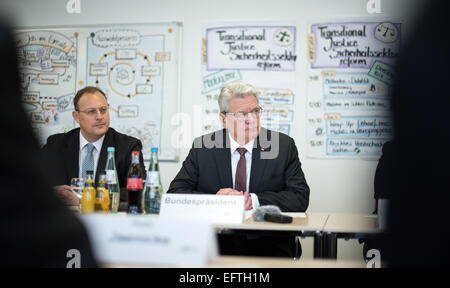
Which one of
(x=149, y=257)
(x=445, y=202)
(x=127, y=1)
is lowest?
(x=149, y=257)

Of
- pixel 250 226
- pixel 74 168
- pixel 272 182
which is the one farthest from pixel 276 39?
pixel 250 226

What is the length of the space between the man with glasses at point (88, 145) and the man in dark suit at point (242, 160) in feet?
1.40

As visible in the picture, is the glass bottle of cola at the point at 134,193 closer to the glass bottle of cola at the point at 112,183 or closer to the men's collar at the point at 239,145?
the glass bottle of cola at the point at 112,183

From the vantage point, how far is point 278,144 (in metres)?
3.30

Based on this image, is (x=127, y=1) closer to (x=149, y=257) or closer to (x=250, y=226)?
(x=250, y=226)

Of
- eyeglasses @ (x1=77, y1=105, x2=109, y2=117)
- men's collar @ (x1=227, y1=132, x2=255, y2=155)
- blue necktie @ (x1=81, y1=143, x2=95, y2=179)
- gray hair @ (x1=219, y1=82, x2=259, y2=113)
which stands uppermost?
gray hair @ (x1=219, y1=82, x2=259, y2=113)

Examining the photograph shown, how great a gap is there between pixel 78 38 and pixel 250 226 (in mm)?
3215

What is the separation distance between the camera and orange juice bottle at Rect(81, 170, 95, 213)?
7.97ft

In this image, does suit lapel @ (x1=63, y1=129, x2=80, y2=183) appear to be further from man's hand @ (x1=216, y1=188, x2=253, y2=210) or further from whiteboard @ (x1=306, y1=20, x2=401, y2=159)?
whiteboard @ (x1=306, y1=20, x2=401, y2=159)

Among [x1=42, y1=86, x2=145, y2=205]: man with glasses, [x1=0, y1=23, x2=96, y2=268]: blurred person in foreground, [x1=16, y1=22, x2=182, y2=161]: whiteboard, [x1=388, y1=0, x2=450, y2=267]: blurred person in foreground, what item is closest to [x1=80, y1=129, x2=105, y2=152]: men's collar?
[x1=42, y1=86, x2=145, y2=205]: man with glasses

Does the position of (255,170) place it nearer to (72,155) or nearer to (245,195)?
(245,195)

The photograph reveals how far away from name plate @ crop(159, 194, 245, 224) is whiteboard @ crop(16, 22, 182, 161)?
2205mm

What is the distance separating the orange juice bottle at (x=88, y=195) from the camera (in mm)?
2428

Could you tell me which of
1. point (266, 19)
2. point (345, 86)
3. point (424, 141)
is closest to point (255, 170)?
point (345, 86)
